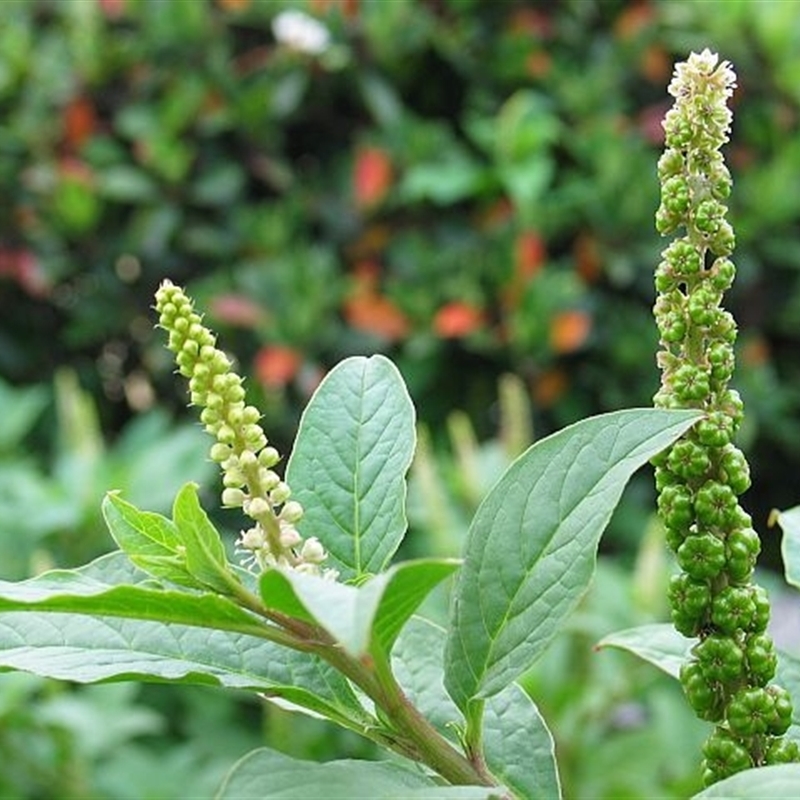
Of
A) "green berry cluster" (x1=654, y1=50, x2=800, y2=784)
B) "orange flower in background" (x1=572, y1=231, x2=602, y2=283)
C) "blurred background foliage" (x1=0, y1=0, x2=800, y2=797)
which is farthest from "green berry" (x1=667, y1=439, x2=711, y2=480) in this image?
"orange flower in background" (x1=572, y1=231, x2=602, y2=283)

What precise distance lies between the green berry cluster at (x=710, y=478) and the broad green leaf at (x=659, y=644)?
147 mm

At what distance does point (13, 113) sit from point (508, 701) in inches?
126

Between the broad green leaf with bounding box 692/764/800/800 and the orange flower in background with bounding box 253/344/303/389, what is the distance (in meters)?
2.77

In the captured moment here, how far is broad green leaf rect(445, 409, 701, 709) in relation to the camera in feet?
1.80

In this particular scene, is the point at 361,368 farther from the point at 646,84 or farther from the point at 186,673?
the point at 646,84

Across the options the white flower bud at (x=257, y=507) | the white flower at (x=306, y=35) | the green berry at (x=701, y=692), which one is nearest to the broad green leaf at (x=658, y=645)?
the green berry at (x=701, y=692)

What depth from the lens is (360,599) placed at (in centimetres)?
42

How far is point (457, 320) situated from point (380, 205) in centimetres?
40

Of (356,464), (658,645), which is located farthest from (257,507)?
(658,645)

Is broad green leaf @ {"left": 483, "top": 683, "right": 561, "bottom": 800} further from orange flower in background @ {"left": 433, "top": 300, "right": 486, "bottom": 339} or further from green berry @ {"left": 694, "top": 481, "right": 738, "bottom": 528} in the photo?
orange flower in background @ {"left": 433, "top": 300, "right": 486, "bottom": 339}

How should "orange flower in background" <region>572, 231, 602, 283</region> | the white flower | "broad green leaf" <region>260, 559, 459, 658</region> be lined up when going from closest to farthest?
"broad green leaf" <region>260, 559, 459, 658</region>
"orange flower in background" <region>572, 231, 602, 283</region>
the white flower

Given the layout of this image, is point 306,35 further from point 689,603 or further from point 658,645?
point 689,603

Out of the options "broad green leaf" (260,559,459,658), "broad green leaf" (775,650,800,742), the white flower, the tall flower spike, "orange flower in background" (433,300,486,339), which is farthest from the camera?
the white flower

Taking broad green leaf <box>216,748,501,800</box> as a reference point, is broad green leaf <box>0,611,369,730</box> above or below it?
above
